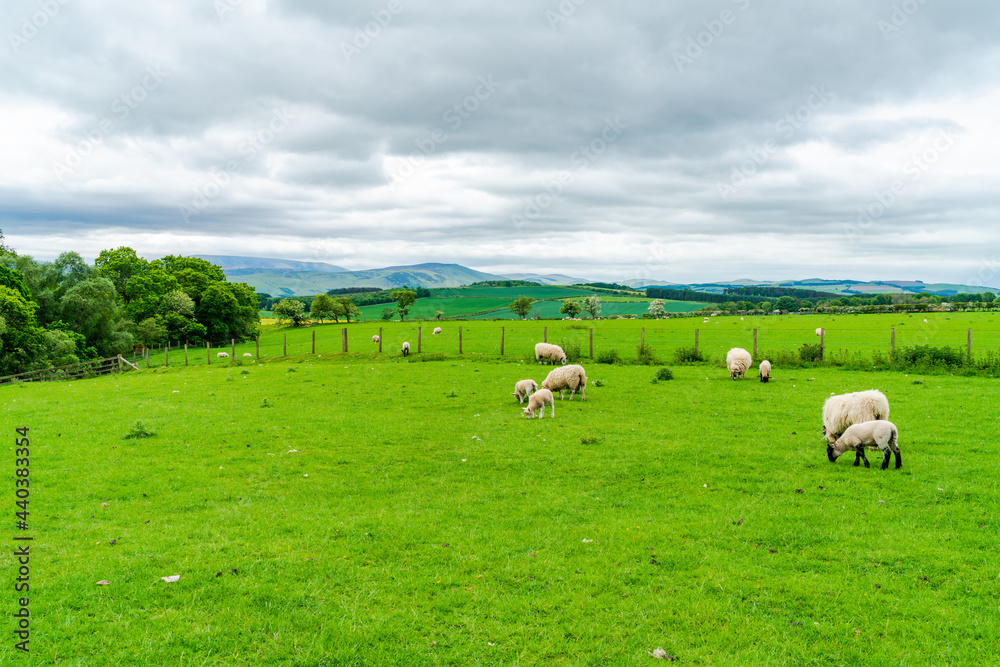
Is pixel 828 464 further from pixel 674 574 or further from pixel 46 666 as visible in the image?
pixel 46 666

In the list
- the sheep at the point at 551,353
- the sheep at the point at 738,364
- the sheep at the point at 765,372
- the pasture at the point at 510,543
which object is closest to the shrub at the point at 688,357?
the sheep at the point at 738,364

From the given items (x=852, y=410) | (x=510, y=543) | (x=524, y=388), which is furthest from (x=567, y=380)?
(x=510, y=543)

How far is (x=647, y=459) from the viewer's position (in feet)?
41.7

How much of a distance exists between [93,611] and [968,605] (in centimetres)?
1124

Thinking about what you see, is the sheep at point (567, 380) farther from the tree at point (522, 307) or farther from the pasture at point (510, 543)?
the tree at point (522, 307)

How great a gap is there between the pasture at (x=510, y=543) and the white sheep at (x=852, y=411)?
0.82 metres

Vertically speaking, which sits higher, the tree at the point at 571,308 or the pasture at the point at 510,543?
the tree at the point at 571,308

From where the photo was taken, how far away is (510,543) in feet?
26.7

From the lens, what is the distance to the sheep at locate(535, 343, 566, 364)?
33.7m

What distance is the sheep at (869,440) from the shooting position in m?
11.4

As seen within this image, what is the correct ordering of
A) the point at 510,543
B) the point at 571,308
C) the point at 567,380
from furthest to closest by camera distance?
the point at 571,308
the point at 567,380
the point at 510,543

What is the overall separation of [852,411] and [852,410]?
0.03 metres

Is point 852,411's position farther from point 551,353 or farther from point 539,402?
point 551,353

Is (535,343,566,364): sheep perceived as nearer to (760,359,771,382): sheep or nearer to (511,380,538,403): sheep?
(760,359,771,382): sheep
